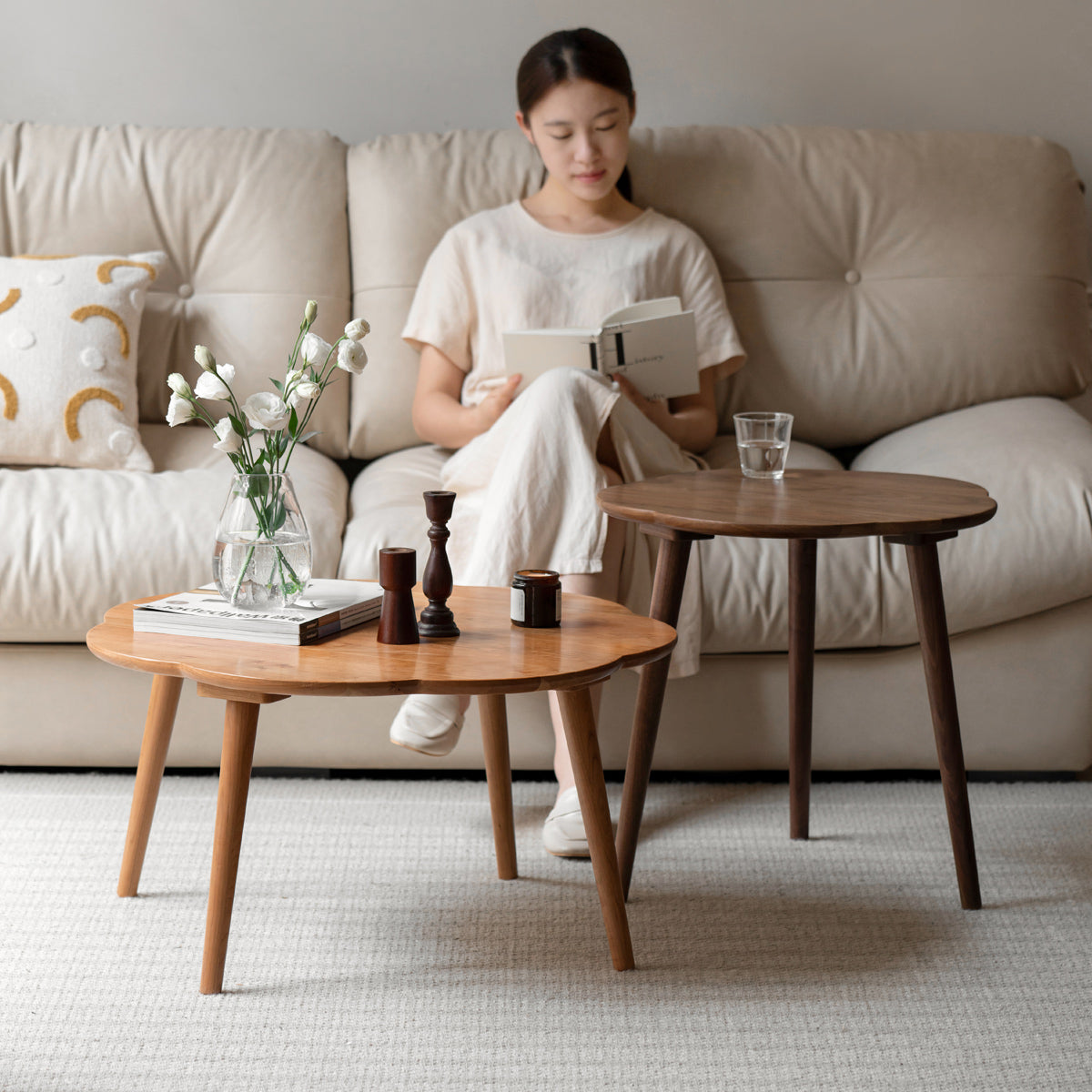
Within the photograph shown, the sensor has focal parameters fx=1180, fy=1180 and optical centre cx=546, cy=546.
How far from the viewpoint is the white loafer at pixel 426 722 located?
148 centimetres

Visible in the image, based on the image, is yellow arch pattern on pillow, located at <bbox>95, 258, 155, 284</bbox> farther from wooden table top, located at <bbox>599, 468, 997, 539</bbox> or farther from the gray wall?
wooden table top, located at <bbox>599, 468, 997, 539</bbox>

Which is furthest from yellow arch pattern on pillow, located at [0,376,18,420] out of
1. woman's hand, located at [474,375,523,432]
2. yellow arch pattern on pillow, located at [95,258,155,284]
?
woman's hand, located at [474,375,523,432]

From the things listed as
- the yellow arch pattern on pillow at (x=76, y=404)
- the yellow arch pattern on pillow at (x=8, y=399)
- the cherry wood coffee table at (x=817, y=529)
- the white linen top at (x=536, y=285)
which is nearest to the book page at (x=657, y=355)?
the white linen top at (x=536, y=285)

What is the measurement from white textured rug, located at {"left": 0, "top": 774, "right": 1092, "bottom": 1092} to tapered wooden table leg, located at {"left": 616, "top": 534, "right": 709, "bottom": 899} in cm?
8

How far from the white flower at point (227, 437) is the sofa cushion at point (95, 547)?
49 cm

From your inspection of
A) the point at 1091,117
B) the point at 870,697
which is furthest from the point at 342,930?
the point at 1091,117

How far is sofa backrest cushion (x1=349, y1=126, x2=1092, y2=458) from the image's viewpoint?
6.95 feet

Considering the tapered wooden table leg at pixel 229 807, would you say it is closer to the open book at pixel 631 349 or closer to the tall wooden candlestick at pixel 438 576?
the tall wooden candlestick at pixel 438 576

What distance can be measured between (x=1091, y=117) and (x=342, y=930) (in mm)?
2208

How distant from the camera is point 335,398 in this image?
2121mm

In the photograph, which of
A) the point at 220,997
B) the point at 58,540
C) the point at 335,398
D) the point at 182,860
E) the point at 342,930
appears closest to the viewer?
the point at 220,997

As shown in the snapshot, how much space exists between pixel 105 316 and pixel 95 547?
0.51m

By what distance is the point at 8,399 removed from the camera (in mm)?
1827

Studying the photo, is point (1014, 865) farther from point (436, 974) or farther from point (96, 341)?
point (96, 341)
